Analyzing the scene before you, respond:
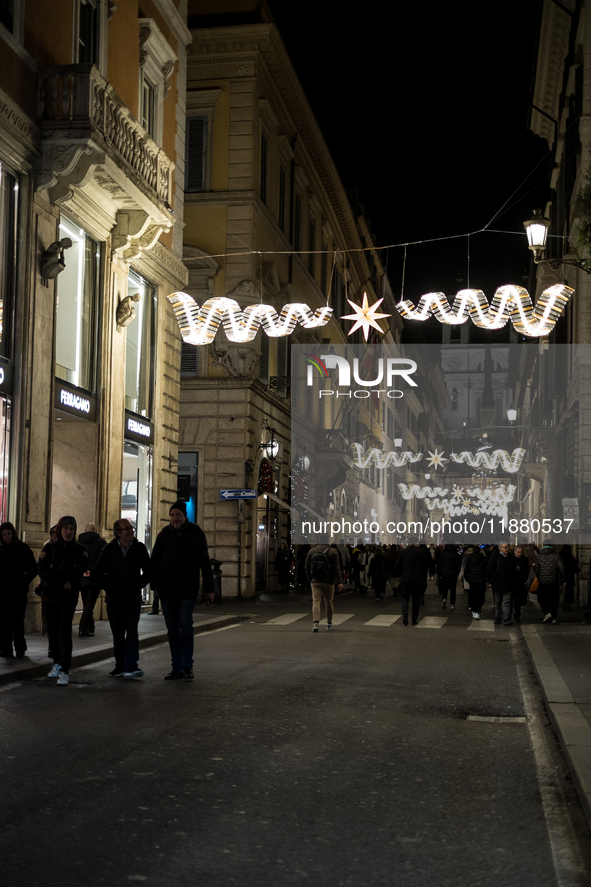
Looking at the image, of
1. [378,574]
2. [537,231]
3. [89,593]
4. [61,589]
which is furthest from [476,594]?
[61,589]

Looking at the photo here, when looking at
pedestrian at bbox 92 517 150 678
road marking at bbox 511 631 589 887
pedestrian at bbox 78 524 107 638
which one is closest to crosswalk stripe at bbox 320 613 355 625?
pedestrian at bbox 78 524 107 638

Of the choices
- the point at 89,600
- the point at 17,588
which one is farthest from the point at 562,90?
the point at 17,588

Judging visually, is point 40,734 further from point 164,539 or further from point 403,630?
point 403,630

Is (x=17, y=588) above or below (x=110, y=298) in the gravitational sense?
below

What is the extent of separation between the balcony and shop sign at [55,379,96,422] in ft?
10.0

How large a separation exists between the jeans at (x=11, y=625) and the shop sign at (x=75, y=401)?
548cm

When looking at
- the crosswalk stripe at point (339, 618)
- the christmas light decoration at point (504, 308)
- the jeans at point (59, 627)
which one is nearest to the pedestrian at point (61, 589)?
the jeans at point (59, 627)

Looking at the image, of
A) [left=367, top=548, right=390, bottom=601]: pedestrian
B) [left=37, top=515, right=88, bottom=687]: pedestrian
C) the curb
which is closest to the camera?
[left=37, top=515, right=88, bottom=687]: pedestrian

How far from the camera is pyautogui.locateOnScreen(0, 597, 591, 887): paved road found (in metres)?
5.10

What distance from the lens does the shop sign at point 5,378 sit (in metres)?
15.7

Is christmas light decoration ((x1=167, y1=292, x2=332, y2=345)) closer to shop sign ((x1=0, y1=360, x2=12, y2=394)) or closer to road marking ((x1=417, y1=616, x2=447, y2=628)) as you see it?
shop sign ((x1=0, y1=360, x2=12, y2=394))

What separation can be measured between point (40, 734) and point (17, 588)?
494 cm

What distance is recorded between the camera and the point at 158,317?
23.4 metres

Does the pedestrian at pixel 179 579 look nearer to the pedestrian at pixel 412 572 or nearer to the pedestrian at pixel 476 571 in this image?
the pedestrian at pixel 412 572
